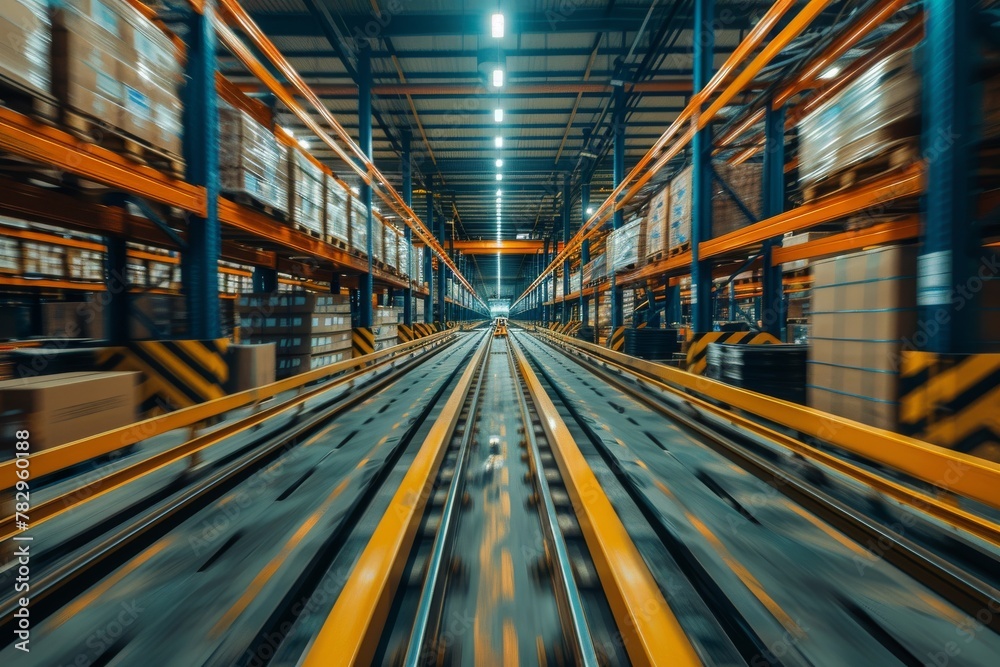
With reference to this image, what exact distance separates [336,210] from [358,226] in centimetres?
109

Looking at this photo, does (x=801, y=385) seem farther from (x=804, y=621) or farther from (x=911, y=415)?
(x=804, y=621)

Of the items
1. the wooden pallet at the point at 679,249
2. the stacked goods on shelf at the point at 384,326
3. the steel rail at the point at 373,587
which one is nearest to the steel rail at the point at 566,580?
the steel rail at the point at 373,587

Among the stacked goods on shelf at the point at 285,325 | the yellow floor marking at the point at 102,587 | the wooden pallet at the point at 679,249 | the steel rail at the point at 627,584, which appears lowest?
the yellow floor marking at the point at 102,587

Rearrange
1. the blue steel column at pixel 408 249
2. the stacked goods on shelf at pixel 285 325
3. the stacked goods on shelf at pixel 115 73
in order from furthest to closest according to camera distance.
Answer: the blue steel column at pixel 408 249, the stacked goods on shelf at pixel 285 325, the stacked goods on shelf at pixel 115 73

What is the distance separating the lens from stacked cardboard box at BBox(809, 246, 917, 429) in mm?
2494

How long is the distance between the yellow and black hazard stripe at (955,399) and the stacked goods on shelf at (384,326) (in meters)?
8.49

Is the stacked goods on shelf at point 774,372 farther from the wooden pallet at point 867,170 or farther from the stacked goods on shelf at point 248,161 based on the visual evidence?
the stacked goods on shelf at point 248,161

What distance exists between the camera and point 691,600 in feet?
4.66

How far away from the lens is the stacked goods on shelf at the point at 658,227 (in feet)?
21.9

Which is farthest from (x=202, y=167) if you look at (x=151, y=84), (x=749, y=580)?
(x=749, y=580)

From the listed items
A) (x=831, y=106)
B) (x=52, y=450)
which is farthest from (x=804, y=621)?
(x=831, y=106)

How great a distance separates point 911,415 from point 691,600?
2.25 metres

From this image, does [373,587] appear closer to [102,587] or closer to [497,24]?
[102,587]

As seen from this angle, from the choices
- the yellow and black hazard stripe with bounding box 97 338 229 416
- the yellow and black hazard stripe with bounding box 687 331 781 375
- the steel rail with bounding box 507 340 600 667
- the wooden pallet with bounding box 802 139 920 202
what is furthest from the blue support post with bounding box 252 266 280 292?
the wooden pallet with bounding box 802 139 920 202
